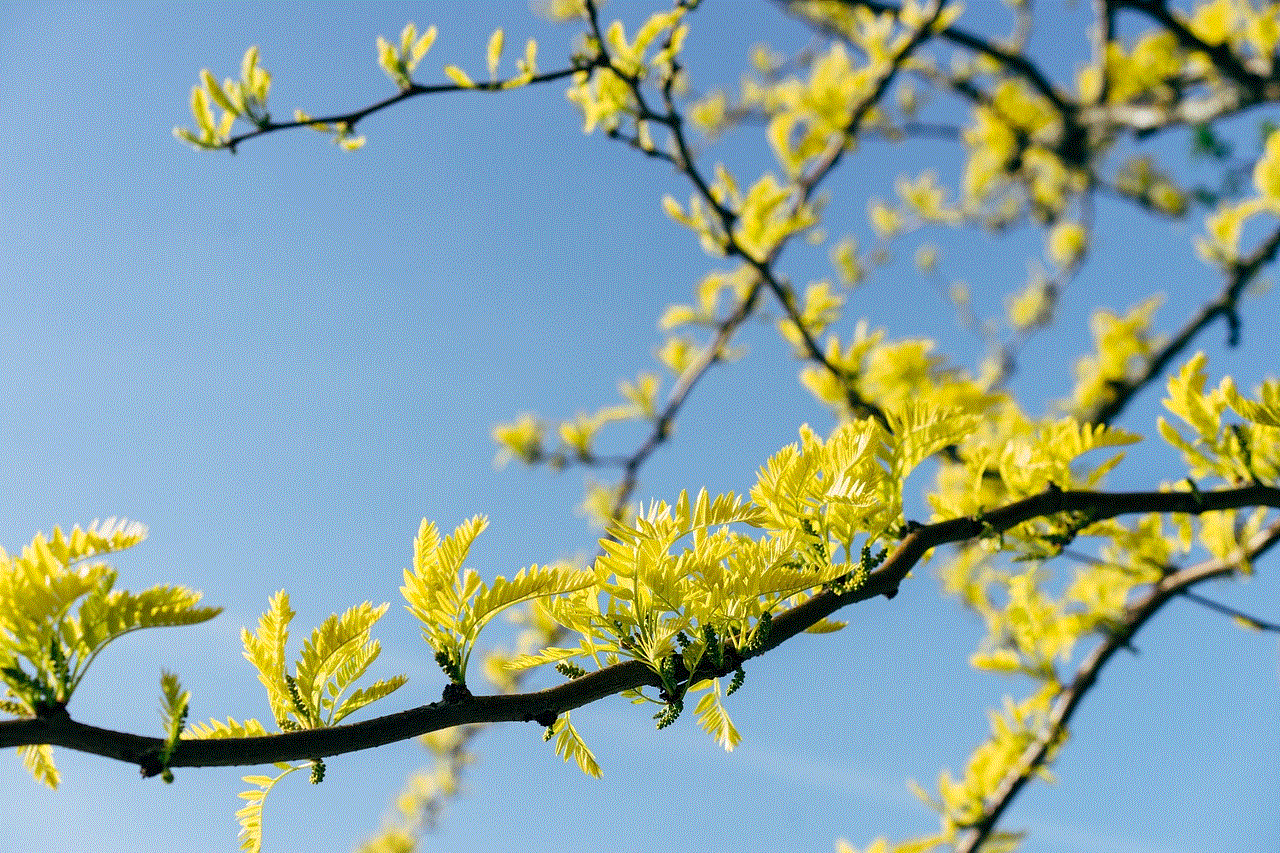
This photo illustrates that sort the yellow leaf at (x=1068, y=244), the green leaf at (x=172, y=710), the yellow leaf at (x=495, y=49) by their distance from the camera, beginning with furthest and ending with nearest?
the yellow leaf at (x=1068, y=244)
the yellow leaf at (x=495, y=49)
the green leaf at (x=172, y=710)

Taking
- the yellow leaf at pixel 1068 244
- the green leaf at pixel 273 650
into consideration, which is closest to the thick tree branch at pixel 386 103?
the green leaf at pixel 273 650

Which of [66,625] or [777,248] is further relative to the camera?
[777,248]

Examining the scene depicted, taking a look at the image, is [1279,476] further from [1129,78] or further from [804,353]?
[1129,78]

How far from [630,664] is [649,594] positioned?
0.09 meters

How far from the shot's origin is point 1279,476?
1421 millimetres

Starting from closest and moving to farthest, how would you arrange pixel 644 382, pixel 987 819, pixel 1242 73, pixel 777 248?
pixel 987 819 < pixel 777 248 < pixel 1242 73 < pixel 644 382

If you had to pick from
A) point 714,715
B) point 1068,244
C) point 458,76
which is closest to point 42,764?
point 714,715

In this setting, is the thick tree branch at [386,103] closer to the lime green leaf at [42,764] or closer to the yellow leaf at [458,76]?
the yellow leaf at [458,76]

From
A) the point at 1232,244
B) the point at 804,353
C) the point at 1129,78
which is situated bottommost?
the point at 804,353

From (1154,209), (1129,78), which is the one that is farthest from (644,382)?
(1154,209)

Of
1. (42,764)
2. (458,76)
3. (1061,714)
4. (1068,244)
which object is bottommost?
(42,764)

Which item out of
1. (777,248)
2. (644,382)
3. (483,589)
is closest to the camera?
(483,589)

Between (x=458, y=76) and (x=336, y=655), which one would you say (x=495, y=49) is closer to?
(x=458, y=76)

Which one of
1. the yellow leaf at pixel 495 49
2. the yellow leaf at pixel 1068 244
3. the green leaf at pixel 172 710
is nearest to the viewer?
the green leaf at pixel 172 710
